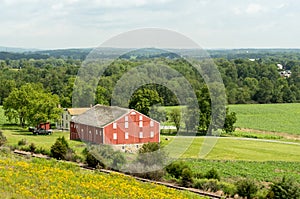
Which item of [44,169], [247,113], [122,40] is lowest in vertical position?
[247,113]

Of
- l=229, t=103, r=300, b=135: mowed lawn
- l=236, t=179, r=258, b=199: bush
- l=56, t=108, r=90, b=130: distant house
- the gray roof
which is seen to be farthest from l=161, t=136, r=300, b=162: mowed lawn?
l=229, t=103, r=300, b=135: mowed lawn

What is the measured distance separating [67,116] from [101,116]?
1357cm

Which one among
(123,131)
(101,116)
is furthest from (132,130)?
(101,116)

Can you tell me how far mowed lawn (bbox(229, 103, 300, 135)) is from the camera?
7494 cm

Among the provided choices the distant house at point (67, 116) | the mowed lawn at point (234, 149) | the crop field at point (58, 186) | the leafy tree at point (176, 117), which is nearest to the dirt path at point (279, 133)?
the mowed lawn at point (234, 149)

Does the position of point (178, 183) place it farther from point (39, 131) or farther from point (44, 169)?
point (39, 131)

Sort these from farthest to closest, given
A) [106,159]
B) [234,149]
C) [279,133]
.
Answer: [279,133] → [234,149] → [106,159]

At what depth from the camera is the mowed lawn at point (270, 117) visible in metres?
74.9

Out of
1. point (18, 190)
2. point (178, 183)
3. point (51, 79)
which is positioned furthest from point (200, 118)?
point (51, 79)

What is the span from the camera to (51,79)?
371ft

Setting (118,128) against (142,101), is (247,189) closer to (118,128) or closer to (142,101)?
(118,128)

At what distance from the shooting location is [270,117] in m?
87.7

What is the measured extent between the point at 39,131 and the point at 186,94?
22.6m

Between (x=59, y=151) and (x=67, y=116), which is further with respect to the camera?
(x=67, y=116)
